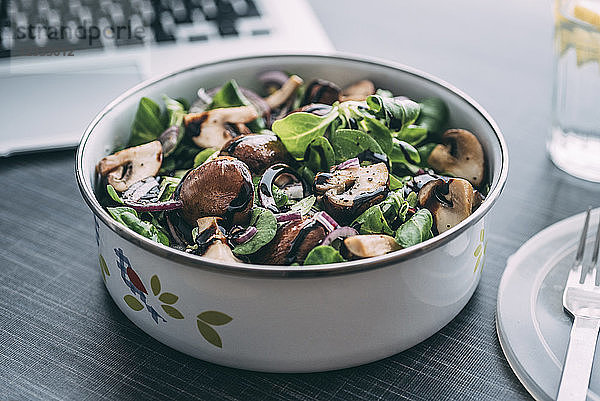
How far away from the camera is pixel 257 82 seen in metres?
1.09

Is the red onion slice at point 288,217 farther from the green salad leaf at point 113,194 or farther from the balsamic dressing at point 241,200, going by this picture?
the green salad leaf at point 113,194

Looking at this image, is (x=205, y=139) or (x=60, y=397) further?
(x=205, y=139)

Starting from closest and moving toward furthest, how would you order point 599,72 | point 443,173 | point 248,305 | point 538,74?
1. point 248,305
2. point 443,173
3. point 599,72
4. point 538,74

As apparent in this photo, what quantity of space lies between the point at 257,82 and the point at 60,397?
55 cm

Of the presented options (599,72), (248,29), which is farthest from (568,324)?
(248,29)

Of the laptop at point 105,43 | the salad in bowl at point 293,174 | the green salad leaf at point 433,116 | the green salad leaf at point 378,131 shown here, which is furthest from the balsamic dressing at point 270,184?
the laptop at point 105,43

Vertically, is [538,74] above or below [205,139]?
below

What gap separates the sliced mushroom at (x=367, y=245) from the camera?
0.69m

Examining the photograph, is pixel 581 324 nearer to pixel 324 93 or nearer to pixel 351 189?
pixel 351 189

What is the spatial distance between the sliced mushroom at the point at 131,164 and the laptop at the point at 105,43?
0.31 m

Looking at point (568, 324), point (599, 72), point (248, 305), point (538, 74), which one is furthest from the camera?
point (538, 74)

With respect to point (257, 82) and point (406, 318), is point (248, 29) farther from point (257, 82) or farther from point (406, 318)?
point (406, 318)

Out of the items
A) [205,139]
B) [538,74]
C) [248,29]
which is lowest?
[538,74]

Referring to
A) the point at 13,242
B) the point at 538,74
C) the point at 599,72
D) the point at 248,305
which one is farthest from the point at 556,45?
the point at 13,242
